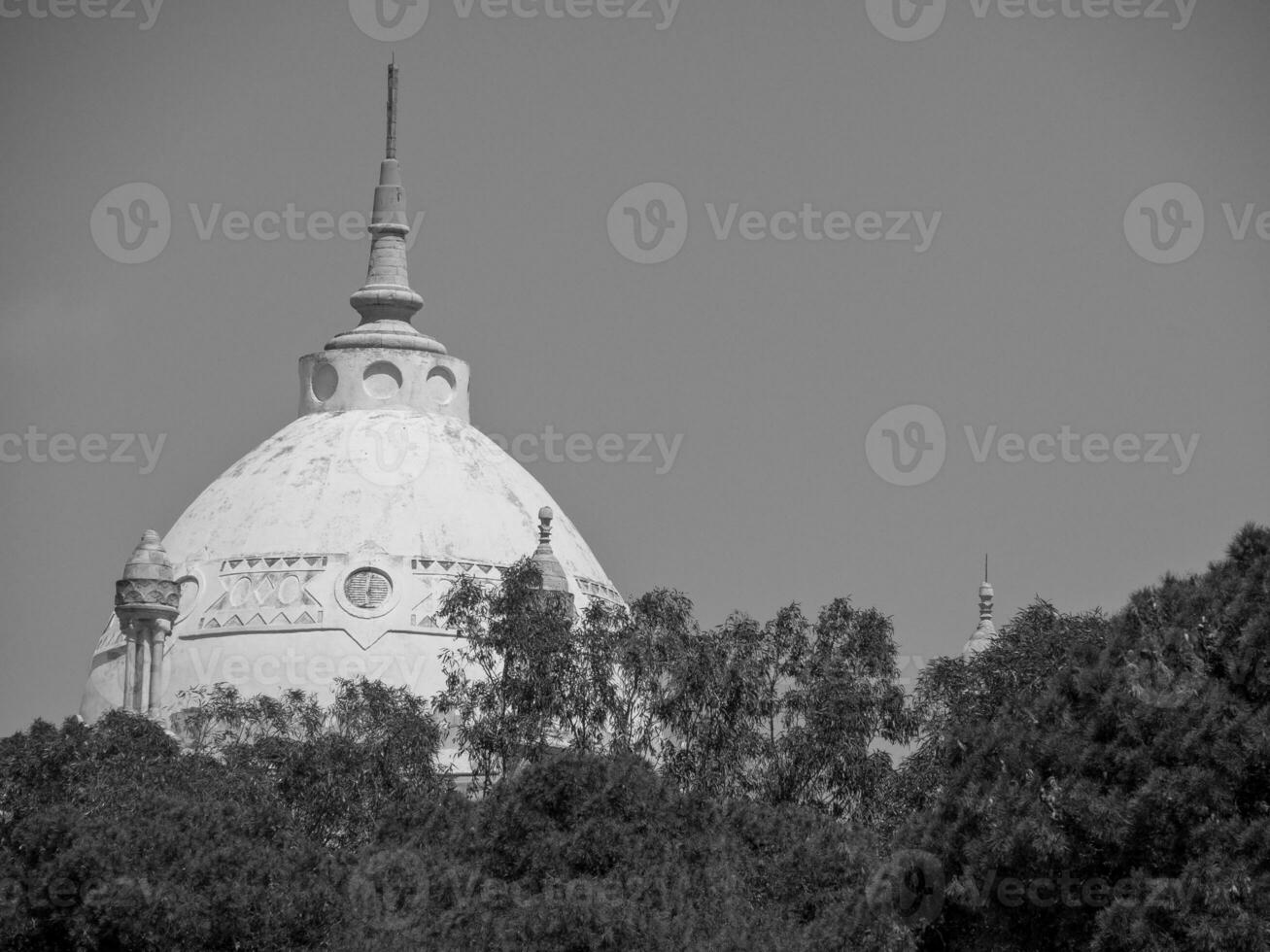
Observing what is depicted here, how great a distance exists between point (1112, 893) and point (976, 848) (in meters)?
1.84

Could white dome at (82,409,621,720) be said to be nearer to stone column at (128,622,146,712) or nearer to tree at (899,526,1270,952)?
stone column at (128,622,146,712)

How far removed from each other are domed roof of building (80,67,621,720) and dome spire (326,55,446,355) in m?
0.61

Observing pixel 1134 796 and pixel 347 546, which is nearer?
pixel 1134 796

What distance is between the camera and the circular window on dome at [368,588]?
70.1 m

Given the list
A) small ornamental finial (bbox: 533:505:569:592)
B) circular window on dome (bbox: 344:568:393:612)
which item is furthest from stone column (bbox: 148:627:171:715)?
small ornamental finial (bbox: 533:505:569:592)

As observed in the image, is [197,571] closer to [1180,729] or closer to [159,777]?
[159,777]

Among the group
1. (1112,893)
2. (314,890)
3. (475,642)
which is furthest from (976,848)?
(475,642)

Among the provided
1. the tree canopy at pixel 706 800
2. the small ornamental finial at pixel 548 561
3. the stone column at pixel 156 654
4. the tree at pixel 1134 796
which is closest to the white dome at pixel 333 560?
the small ornamental finial at pixel 548 561

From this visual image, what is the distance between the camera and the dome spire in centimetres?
7562

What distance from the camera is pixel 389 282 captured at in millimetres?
76688

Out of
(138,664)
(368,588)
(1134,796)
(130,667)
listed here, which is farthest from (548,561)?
(1134,796)

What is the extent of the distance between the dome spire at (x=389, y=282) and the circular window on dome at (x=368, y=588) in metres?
6.85

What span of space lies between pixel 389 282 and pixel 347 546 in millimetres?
8329

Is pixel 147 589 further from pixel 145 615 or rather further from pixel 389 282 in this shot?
pixel 389 282
